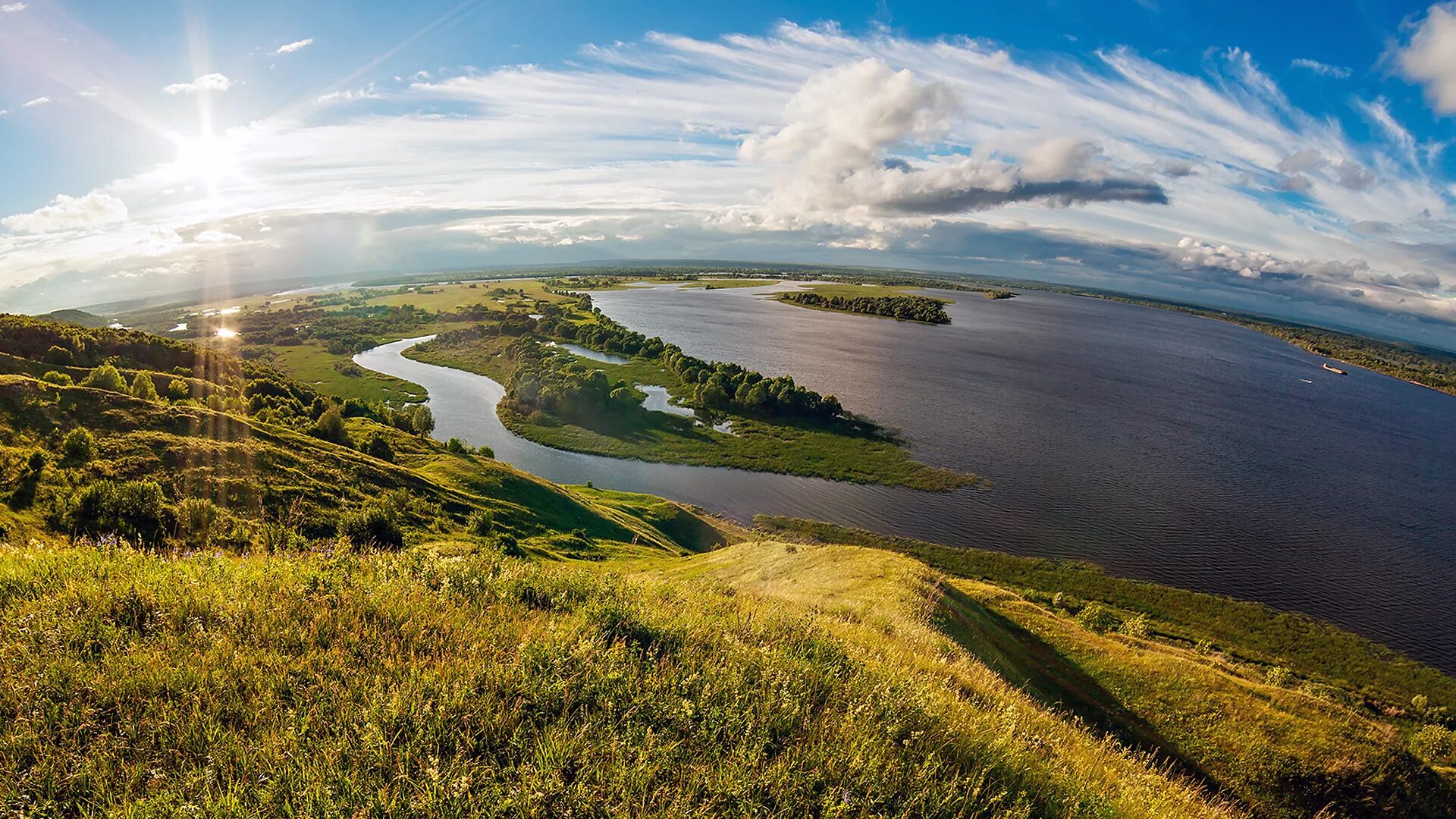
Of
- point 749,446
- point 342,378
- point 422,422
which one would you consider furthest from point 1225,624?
point 342,378

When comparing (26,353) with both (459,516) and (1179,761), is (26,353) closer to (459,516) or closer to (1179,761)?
(459,516)

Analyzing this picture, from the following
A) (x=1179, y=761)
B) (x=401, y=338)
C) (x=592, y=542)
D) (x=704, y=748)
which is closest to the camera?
(x=704, y=748)

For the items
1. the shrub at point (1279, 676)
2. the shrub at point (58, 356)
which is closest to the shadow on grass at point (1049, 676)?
the shrub at point (1279, 676)

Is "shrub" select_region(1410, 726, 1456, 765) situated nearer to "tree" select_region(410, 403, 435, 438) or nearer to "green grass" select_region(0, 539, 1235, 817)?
"green grass" select_region(0, 539, 1235, 817)

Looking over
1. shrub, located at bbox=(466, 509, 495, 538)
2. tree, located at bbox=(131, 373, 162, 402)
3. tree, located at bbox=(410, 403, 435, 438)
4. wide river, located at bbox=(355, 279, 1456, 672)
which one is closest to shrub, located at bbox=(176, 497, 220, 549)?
shrub, located at bbox=(466, 509, 495, 538)

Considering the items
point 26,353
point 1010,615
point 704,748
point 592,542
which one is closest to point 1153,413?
point 1010,615

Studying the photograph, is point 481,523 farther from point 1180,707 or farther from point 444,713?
point 1180,707
